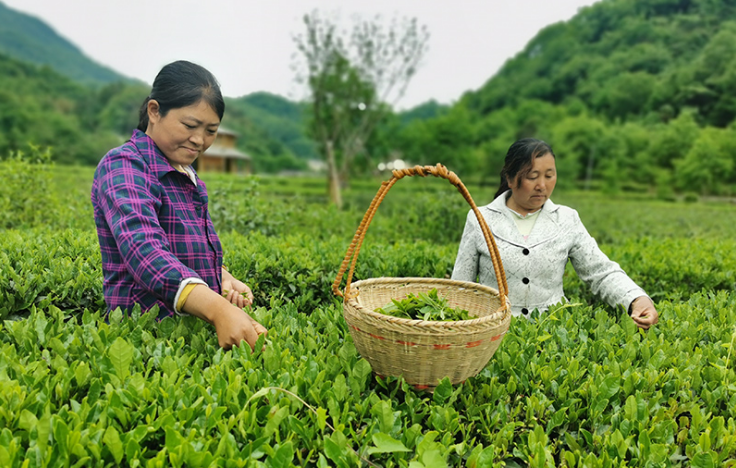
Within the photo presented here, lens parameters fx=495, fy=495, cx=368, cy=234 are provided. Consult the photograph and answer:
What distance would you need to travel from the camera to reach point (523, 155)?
2.65 m

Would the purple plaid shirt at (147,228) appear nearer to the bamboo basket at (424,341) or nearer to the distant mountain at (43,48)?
the bamboo basket at (424,341)

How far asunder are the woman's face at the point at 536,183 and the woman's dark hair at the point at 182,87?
5.31 feet

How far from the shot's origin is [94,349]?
173 centimetres

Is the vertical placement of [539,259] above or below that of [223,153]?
below

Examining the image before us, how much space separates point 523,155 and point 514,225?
403mm

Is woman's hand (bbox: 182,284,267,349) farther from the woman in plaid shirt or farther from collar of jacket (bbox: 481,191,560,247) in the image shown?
collar of jacket (bbox: 481,191,560,247)

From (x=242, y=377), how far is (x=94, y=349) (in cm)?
56

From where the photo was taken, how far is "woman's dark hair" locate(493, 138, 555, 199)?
8.62ft

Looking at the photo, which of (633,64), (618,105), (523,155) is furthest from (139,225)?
(633,64)

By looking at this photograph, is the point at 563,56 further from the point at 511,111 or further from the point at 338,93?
the point at 338,93

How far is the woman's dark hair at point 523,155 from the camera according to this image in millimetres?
2627

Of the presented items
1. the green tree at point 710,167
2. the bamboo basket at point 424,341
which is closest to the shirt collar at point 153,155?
the bamboo basket at point 424,341

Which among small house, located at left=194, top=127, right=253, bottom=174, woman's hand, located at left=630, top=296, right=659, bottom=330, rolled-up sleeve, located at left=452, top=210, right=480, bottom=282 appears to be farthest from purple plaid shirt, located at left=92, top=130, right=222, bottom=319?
small house, located at left=194, top=127, right=253, bottom=174

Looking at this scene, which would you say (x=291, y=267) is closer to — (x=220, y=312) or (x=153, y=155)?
(x=153, y=155)
